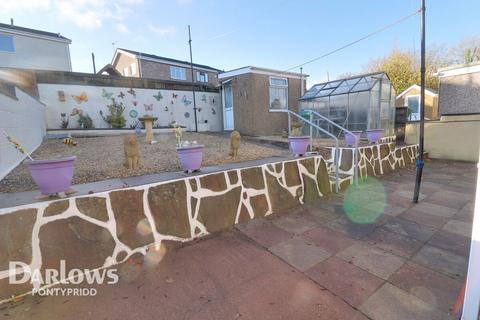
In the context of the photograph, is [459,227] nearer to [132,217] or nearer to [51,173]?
[132,217]

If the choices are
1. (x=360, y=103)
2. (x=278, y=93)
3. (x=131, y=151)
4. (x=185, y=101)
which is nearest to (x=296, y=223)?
(x=131, y=151)

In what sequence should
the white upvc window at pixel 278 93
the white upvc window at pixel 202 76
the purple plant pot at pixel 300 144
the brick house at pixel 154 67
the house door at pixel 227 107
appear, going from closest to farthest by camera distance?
1. the purple plant pot at pixel 300 144
2. the white upvc window at pixel 278 93
3. the house door at pixel 227 107
4. the brick house at pixel 154 67
5. the white upvc window at pixel 202 76

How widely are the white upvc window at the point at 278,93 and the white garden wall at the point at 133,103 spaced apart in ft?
10.2

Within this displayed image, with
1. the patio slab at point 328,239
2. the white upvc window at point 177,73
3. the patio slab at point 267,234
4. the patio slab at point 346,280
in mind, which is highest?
the white upvc window at point 177,73

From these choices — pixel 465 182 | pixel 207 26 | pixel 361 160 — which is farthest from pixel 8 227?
pixel 207 26

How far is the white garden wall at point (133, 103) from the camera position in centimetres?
812

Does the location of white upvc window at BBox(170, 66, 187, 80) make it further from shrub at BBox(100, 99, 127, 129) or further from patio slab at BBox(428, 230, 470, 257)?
patio slab at BBox(428, 230, 470, 257)

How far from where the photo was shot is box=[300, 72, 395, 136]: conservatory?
8.43 metres

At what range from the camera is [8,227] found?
180 centimetres

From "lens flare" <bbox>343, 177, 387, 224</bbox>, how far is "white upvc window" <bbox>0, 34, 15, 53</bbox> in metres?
A: 17.9

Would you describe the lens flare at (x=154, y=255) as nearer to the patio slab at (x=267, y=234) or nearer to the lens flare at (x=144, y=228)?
the lens flare at (x=144, y=228)

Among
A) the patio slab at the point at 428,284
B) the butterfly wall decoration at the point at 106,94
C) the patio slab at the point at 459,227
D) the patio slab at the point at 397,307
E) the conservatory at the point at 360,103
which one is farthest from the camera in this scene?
the butterfly wall decoration at the point at 106,94

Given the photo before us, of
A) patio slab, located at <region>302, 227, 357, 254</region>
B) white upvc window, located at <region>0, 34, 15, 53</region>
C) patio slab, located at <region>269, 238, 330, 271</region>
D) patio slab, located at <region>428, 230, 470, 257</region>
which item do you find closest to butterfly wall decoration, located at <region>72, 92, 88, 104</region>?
white upvc window, located at <region>0, 34, 15, 53</region>

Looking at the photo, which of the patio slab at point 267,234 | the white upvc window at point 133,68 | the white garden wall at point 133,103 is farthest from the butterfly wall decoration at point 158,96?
the patio slab at point 267,234
